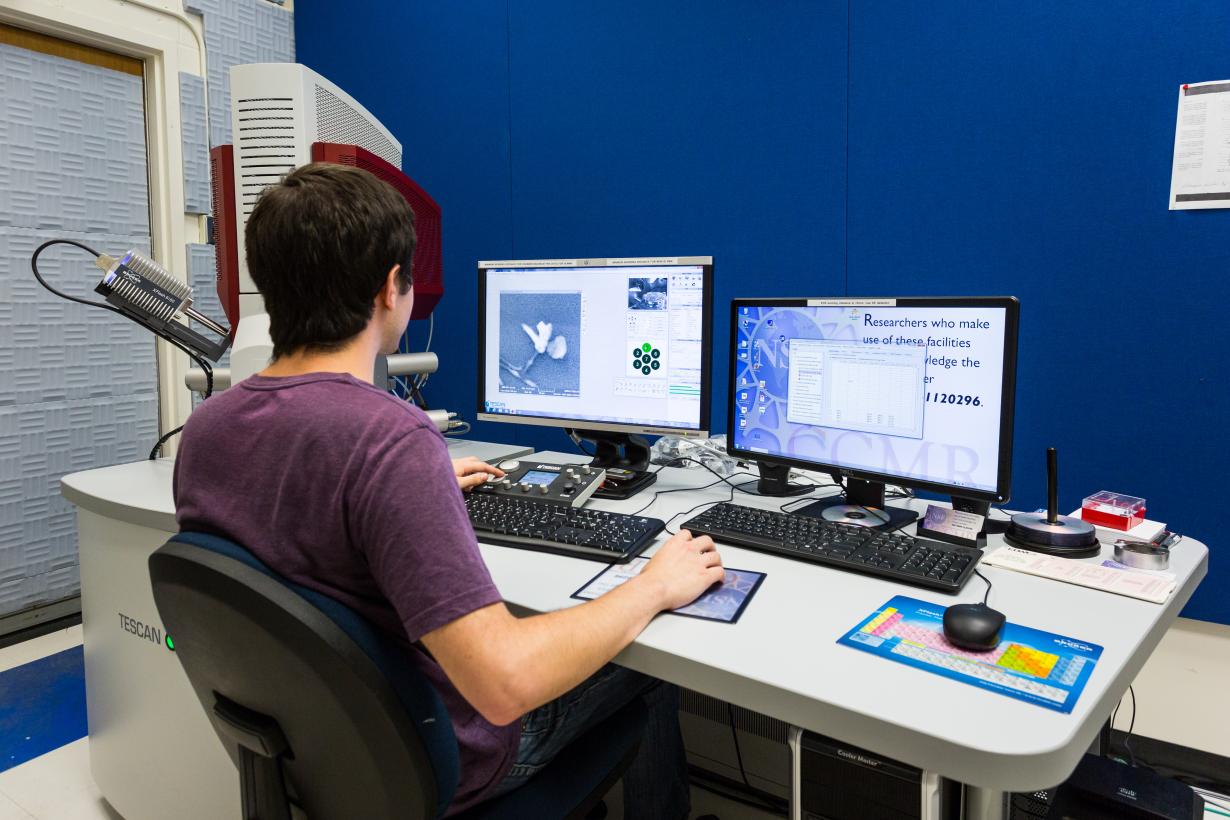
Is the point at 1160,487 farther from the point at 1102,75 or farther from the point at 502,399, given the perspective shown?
the point at 502,399

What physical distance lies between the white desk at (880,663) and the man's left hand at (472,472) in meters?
0.29

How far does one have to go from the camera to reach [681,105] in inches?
Answer: 101

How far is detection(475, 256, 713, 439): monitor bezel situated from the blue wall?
0.90 m

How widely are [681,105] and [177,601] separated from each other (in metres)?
2.22

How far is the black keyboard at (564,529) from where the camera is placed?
123cm

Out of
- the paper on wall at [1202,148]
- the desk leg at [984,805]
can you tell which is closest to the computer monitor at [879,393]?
the desk leg at [984,805]

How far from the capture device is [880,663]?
0.88 metres

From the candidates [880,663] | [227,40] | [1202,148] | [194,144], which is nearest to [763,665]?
[880,663]

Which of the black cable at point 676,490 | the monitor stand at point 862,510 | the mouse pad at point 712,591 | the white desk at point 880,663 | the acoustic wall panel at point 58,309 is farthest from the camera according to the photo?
the acoustic wall panel at point 58,309

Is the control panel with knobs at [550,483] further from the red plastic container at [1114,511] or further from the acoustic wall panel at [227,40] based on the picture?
the acoustic wall panel at [227,40]

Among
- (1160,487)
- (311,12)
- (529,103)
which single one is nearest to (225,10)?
(311,12)

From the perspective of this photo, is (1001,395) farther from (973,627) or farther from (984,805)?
(984,805)

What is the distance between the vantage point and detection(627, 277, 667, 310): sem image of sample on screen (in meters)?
1.59

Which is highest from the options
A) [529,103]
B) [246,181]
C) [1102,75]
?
[529,103]
